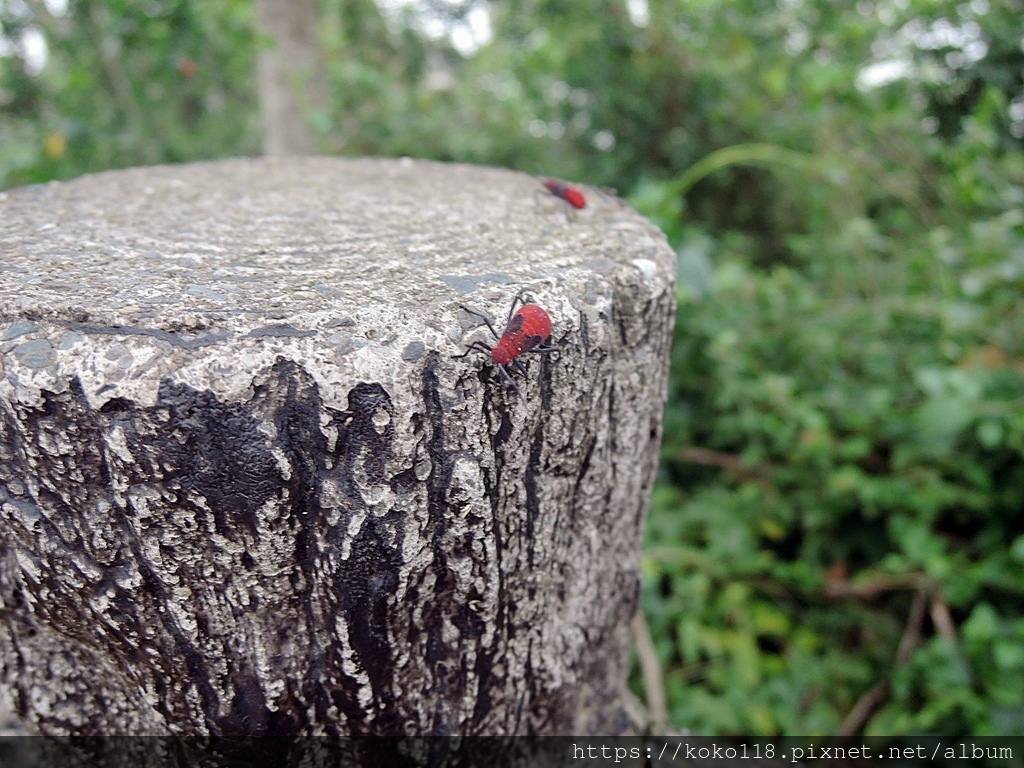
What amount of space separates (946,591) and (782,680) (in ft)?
1.84

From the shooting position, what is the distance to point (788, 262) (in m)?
4.55

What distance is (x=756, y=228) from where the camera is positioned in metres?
4.55

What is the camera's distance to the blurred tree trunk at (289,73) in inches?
153

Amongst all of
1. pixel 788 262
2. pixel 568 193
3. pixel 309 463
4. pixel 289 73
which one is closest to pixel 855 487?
pixel 568 193

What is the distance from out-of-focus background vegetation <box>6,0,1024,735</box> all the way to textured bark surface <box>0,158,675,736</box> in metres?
0.93

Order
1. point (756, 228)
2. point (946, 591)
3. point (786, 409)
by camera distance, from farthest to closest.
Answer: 1. point (756, 228)
2. point (786, 409)
3. point (946, 591)

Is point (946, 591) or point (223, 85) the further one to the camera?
point (223, 85)

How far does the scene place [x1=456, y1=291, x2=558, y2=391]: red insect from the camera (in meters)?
0.83

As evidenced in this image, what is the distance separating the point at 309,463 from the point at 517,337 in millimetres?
269

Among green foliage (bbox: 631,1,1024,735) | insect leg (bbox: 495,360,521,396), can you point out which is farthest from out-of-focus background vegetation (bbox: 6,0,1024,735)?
insect leg (bbox: 495,360,521,396)

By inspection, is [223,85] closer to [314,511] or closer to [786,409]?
[786,409]

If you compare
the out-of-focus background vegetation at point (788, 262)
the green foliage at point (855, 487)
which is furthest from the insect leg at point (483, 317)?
the green foliage at point (855, 487)

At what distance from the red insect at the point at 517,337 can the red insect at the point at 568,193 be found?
1.60 ft

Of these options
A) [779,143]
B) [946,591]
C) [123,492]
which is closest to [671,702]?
[946,591]
